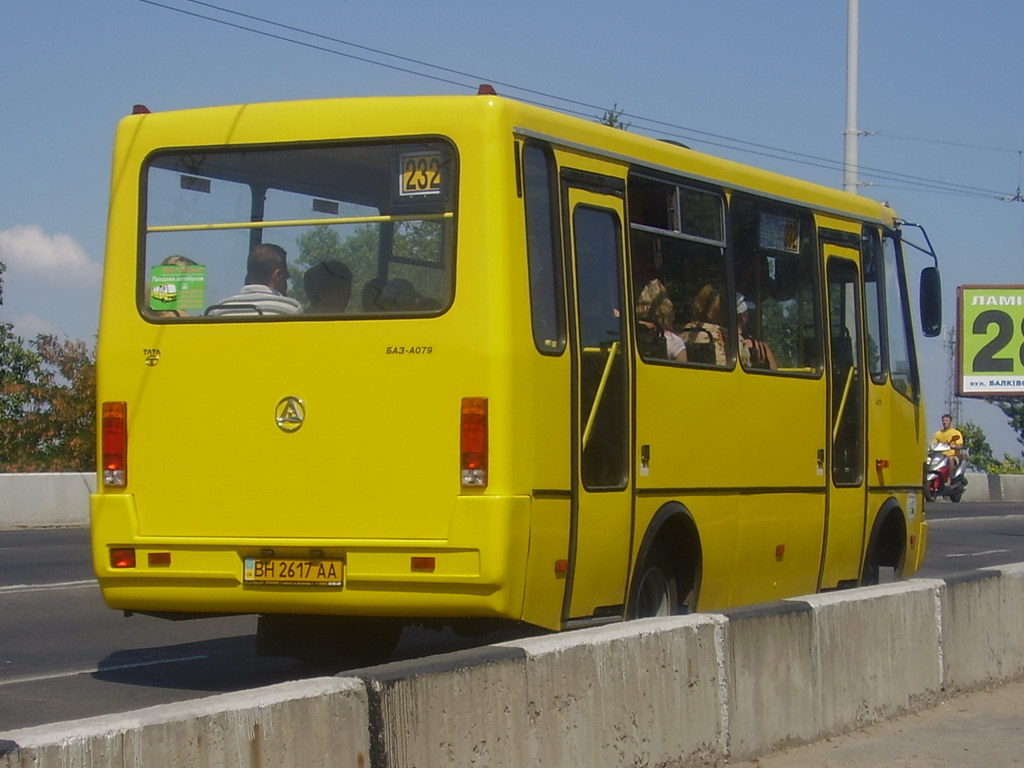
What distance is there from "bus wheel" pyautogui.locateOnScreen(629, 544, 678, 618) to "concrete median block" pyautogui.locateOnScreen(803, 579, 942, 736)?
1366 millimetres

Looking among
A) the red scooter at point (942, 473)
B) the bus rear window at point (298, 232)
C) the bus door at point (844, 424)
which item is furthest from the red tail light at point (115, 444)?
the red scooter at point (942, 473)

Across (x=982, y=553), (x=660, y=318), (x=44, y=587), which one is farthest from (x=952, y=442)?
(x=660, y=318)

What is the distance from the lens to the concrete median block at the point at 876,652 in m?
8.77

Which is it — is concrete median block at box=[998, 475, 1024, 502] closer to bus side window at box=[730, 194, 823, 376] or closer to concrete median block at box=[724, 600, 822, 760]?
bus side window at box=[730, 194, 823, 376]

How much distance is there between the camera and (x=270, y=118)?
940cm

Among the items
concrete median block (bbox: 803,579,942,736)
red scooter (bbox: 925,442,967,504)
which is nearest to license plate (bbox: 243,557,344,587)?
concrete median block (bbox: 803,579,942,736)

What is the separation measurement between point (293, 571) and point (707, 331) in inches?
125

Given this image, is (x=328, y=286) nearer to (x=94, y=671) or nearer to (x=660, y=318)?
(x=660, y=318)

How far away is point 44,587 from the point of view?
48.4 ft

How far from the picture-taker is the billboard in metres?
64.8

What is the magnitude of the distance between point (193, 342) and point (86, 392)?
89.8 ft

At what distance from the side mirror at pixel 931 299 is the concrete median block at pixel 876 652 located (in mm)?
4854

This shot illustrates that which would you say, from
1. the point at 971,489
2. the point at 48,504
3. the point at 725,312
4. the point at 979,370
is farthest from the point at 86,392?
the point at 979,370

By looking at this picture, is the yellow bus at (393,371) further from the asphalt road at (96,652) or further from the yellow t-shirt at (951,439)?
the yellow t-shirt at (951,439)
